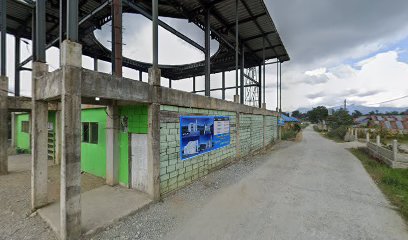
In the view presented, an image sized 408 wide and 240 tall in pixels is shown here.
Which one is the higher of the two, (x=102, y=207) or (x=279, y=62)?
(x=279, y=62)

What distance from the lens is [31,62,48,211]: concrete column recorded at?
15.3 ft

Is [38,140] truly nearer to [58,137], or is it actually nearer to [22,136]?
[58,137]

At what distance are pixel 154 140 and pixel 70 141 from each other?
2088 mm


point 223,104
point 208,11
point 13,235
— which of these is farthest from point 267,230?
point 208,11

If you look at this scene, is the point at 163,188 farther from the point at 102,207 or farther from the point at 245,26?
the point at 245,26

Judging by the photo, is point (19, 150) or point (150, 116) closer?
point (150, 116)

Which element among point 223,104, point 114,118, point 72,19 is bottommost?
point 114,118

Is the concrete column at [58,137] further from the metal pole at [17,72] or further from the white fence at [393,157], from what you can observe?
the white fence at [393,157]

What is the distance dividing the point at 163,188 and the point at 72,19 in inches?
186

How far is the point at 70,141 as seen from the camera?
3584mm

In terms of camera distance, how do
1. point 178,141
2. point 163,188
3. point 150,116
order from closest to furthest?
point 150,116, point 163,188, point 178,141

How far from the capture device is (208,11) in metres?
10.3

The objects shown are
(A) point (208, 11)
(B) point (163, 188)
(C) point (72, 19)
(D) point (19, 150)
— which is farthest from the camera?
(D) point (19, 150)

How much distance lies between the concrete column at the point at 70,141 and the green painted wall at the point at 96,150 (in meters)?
3.69
